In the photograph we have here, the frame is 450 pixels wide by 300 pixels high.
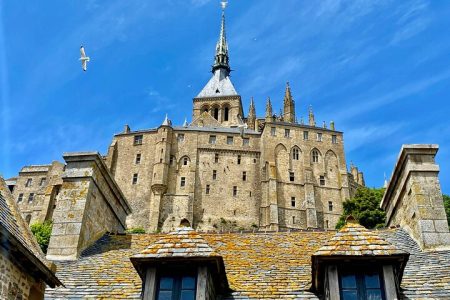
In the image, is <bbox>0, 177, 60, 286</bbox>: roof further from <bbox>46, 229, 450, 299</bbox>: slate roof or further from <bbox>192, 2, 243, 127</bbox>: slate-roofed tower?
<bbox>192, 2, 243, 127</bbox>: slate-roofed tower

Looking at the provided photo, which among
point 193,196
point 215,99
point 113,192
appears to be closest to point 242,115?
point 215,99

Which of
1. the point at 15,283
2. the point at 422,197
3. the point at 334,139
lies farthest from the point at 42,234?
the point at 334,139

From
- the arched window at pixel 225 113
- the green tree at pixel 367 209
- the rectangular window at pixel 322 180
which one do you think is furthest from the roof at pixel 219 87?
the green tree at pixel 367 209

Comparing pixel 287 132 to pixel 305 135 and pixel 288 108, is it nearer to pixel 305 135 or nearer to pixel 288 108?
pixel 305 135

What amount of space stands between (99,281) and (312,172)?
75.4 m

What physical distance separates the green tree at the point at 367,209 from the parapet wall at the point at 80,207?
47729 mm

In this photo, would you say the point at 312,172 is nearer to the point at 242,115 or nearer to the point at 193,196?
the point at 193,196

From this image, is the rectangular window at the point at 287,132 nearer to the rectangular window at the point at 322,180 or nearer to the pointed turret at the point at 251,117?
the rectangular window at the point at 322,180

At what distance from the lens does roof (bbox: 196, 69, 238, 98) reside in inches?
4510

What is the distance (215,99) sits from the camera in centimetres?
11275

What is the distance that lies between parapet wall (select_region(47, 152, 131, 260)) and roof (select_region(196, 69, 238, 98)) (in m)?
101

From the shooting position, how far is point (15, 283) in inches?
313

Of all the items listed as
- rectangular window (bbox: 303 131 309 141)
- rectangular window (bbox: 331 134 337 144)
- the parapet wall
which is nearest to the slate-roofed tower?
rectangular window (bbox: 303 131 309 141)

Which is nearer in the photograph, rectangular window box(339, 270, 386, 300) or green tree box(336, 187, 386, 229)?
rectangular window box(339, 270, 386, 300)
